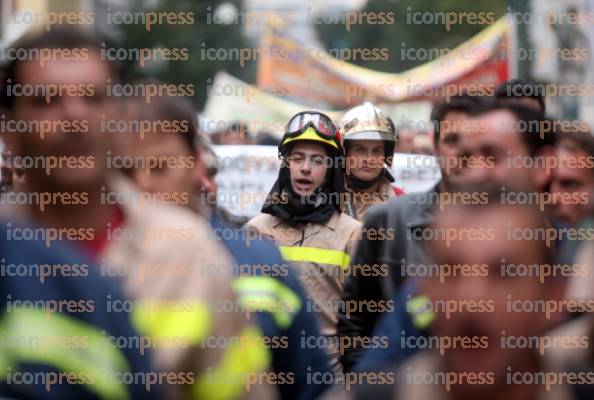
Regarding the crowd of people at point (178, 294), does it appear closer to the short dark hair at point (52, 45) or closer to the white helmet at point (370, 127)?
the short dark hair at point (52, 45)

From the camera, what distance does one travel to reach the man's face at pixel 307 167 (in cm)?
526

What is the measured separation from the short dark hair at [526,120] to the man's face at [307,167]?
4.09ft

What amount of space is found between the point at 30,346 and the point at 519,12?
626 cm

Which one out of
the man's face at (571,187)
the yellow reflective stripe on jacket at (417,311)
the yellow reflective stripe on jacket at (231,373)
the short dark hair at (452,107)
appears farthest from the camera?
the man's face at (571,187)

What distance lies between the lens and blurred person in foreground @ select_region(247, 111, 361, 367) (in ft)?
17.2

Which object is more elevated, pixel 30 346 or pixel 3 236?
pixel 3 236

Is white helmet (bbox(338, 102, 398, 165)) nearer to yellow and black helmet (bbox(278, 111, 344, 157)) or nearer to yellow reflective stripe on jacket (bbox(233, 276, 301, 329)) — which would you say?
yellow and black helmet (bbox(278, 111, 344, 157))

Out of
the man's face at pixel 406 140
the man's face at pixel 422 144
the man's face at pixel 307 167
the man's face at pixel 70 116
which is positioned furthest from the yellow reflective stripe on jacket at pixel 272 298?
the man's face at pixel 406 140

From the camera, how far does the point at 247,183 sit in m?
7.75

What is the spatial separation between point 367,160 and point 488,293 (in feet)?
11.2

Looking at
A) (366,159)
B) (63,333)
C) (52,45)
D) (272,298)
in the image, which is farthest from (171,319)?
(366,159)

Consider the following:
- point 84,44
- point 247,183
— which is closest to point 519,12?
point 247,183

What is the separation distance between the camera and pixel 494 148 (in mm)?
3529

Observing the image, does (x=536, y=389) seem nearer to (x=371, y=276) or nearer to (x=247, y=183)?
(x=371, y=276)
